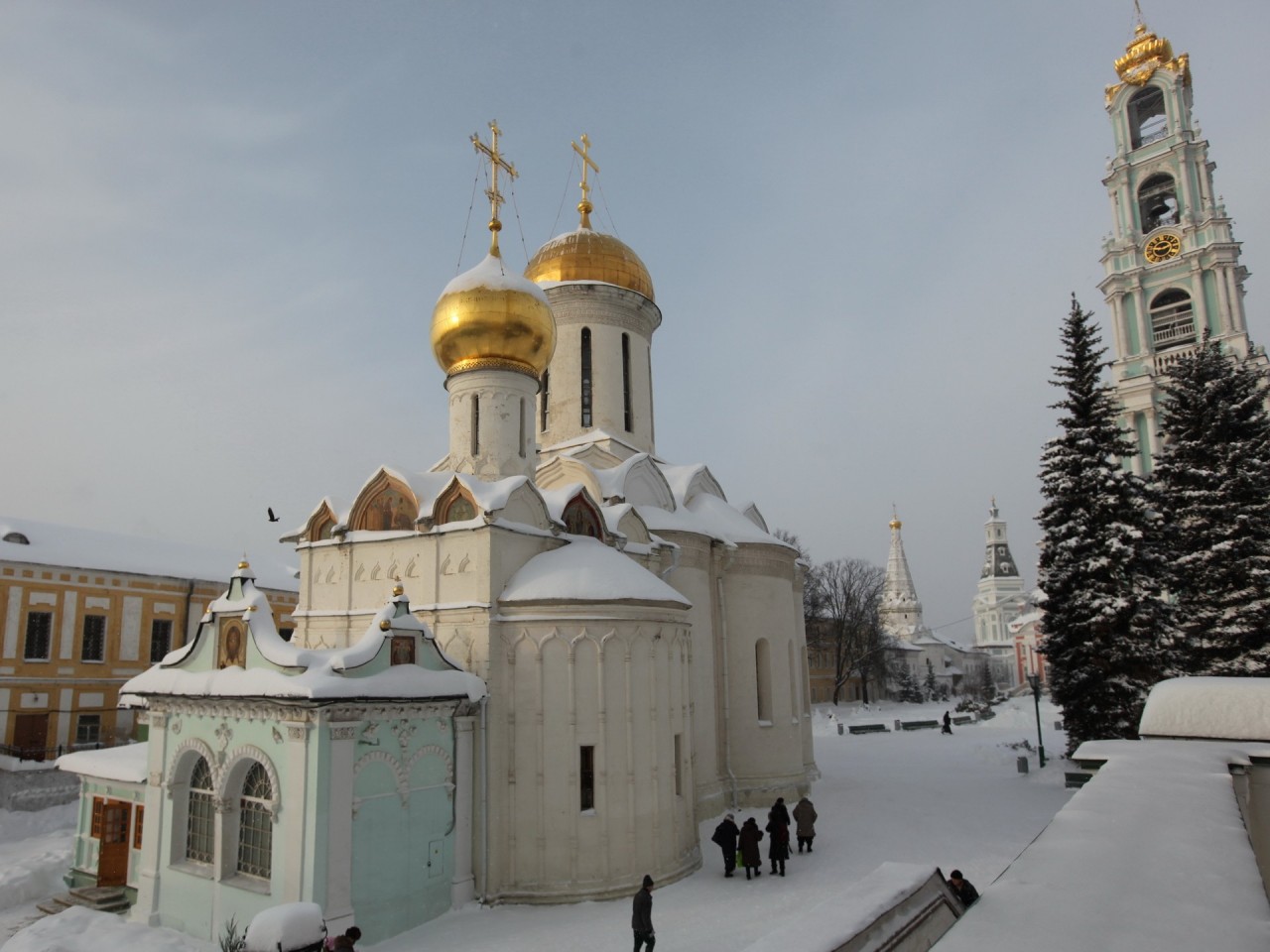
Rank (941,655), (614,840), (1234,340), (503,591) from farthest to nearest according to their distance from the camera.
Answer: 1. (941,655)
2. (1234,340)
3. (503,591)
4. (614,840)

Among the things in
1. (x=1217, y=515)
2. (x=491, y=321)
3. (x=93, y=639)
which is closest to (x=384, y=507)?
(x=491, y=321)

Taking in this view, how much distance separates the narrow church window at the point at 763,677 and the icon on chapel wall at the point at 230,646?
972 cm

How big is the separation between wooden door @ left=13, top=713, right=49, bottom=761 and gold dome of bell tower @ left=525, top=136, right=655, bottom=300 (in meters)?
16.2

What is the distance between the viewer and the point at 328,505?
1359 cm

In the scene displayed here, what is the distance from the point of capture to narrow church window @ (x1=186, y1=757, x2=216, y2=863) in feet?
35.3

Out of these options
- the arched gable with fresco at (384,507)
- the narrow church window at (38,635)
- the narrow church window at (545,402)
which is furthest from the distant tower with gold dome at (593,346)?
the narrow church window at (38,635)

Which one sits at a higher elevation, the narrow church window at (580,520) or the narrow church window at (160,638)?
the narrow church window at (580,520)

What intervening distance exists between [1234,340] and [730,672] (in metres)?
26.7

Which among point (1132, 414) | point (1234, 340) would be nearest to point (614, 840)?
point (1132, 414)

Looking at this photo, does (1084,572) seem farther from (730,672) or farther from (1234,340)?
(1234,340)

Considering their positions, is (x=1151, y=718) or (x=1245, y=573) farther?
(x=1245, y=573)

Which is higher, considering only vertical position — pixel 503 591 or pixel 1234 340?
pixel 1234 340

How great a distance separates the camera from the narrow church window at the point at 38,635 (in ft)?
68.0

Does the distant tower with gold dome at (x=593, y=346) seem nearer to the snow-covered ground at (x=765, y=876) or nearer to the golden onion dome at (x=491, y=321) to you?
the golden onion dome at (x=491, y=321)
